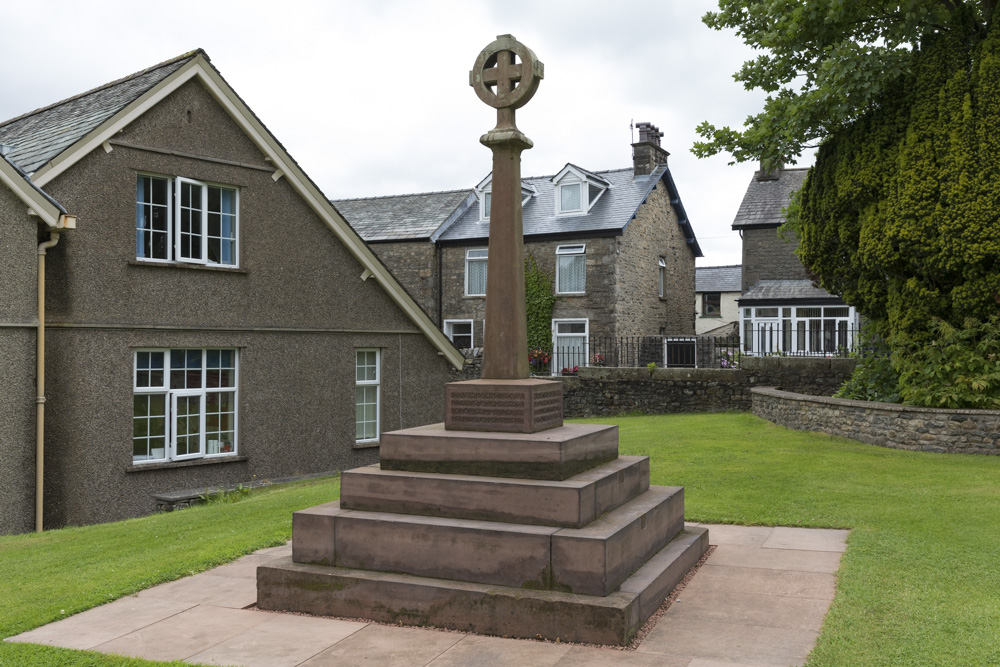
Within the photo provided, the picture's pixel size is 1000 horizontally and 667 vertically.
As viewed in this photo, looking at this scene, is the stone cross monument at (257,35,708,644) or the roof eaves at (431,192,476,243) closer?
the stone cross monument at (257,35,708,644)

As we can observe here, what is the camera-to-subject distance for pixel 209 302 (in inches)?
544

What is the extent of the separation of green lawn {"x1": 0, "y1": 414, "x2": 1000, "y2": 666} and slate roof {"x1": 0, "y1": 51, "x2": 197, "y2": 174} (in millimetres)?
5779

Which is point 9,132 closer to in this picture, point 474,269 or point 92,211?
point 92,211

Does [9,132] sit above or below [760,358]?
above

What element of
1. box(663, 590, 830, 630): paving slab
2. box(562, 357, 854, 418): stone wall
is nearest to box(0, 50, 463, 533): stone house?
box(562, 357, 854, 418): stone wall

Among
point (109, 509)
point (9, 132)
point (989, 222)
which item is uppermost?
point (9, 132)

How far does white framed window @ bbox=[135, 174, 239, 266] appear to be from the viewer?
1312 centimetres

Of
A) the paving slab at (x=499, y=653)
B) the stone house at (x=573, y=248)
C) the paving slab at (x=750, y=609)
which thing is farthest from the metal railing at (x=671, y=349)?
the paving slab at (x=499, y=653)

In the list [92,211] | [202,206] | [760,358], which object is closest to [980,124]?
[760,358]

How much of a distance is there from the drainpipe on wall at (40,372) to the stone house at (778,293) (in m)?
23.5

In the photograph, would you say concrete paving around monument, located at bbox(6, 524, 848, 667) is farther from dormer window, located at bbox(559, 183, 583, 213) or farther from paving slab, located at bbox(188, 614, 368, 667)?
dormer window, located at bbox(559, 183, 583, 213)

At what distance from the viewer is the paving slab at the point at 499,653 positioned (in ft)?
15.7

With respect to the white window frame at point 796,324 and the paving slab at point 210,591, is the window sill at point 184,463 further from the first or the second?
the white window frame at point 796,324

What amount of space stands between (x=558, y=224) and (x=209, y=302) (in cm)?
1844
